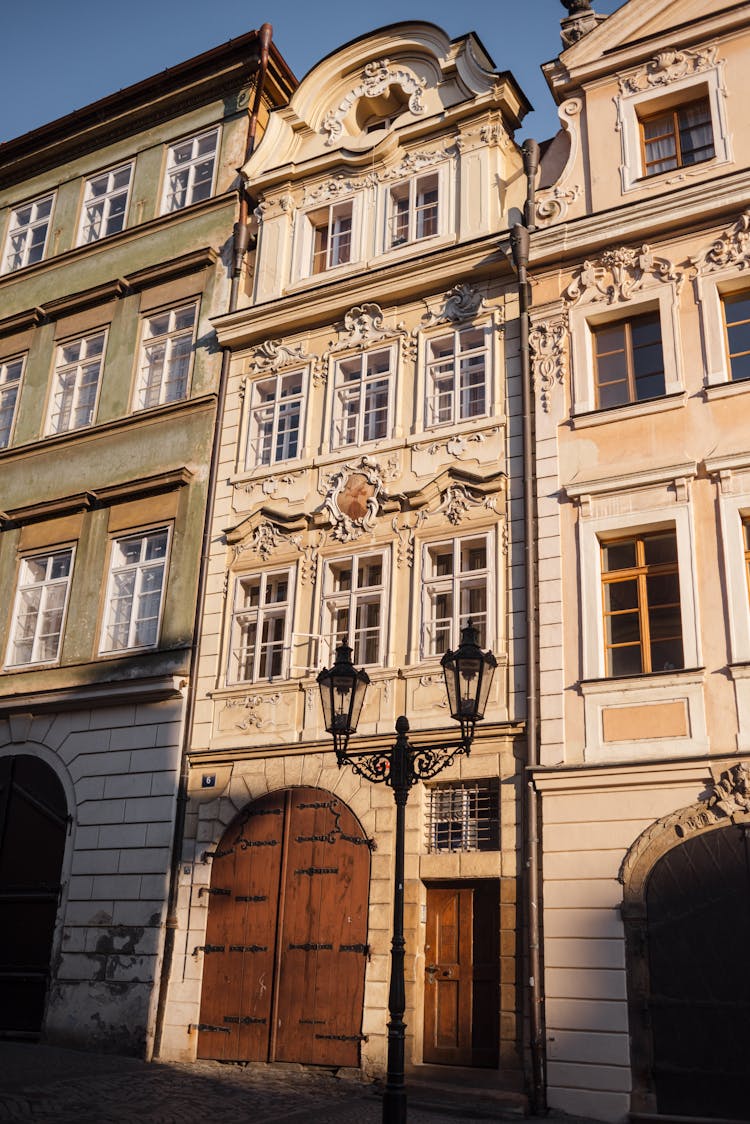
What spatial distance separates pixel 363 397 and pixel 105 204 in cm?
884

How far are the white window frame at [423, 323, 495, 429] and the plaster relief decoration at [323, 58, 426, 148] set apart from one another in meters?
4.65

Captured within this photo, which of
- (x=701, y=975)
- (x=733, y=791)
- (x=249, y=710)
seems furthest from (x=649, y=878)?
(x=249, y=710)

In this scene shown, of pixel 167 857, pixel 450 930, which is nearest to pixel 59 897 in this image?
pixel 167 857

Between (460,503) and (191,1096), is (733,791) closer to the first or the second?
(460,503)

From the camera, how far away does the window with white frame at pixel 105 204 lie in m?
21.5

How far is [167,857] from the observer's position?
1504cm

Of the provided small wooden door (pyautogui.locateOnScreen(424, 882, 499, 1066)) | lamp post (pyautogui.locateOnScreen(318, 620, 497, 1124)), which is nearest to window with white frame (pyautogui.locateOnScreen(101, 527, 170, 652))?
small wooden door (pyautogui.locateOnScreen(424, 882, 499, 1066))

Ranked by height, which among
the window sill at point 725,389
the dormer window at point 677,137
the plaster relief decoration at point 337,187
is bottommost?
the window sill at point 725,389

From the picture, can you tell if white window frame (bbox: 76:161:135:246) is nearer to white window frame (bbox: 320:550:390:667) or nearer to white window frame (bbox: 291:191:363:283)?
white window frame (bbox: 291:191:363:283)

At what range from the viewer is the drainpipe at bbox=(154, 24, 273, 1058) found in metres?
14.6

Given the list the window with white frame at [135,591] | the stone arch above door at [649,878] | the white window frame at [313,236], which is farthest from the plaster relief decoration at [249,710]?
the white window frame at [313,236]

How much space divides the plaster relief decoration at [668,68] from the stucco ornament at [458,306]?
11.7 ft

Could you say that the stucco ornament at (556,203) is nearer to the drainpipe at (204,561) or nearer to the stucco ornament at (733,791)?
the drainpipe at (204,561)

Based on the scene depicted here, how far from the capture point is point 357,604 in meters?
15.1
